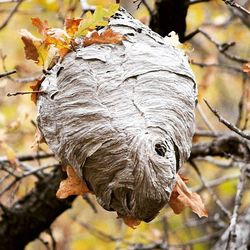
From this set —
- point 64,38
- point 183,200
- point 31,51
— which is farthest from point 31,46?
point 183,200

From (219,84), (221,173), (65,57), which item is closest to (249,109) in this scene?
(65,57)

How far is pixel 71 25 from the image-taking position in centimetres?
242

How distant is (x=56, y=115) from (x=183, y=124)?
456mm

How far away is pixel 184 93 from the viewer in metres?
2.40

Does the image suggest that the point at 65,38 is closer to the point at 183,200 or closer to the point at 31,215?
the point at 183,200

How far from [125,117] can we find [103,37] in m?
0.40

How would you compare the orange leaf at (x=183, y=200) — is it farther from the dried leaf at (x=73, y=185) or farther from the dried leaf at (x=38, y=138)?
the dried leaf at (x=38, y=138)

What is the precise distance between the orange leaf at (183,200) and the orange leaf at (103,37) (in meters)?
0.56

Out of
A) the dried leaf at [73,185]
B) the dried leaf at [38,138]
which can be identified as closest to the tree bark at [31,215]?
the dried leaf at [38,138]

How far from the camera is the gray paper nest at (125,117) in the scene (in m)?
2.12

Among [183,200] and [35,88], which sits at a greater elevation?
[35,88]

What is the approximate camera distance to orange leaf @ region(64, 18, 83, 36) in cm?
242

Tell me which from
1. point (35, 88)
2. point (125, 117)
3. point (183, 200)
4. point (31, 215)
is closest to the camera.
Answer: point (125, 117)

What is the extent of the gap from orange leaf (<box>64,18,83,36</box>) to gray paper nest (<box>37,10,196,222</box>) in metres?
0.08
